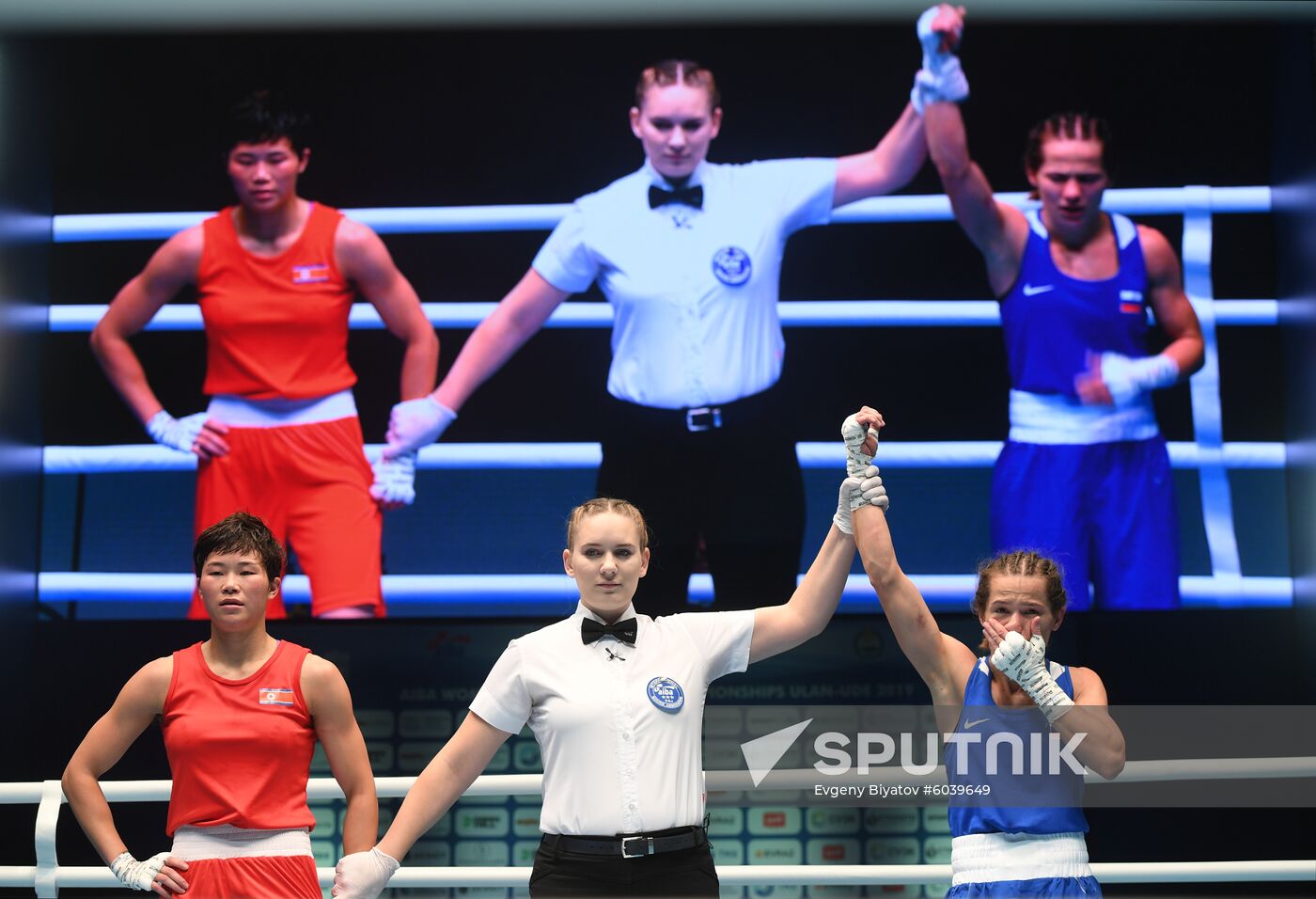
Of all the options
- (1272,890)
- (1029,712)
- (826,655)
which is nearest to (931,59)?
(826,655)

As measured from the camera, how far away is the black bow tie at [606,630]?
2643 millimetres

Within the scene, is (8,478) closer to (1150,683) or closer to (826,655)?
(826,655)

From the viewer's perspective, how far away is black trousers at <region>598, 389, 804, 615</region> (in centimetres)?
479

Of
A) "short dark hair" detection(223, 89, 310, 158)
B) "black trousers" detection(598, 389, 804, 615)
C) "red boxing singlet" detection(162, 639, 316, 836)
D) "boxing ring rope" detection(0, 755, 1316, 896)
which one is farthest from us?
"short dark hair" detection(223, 89, 310, 158)

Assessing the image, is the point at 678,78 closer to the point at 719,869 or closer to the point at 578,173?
the point at 578,173

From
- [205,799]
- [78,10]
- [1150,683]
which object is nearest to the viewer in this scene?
[78,10]

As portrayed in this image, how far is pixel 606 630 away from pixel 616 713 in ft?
0.56

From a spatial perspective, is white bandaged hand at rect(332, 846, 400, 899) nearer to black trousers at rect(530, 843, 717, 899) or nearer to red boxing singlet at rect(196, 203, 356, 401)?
black trousers at rect(530, 843, 717, 899)

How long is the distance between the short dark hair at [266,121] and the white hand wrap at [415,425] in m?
1.06

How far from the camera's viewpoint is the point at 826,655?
189 inches

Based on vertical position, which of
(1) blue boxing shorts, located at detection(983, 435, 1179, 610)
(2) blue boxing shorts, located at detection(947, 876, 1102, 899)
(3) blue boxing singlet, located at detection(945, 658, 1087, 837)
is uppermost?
(1) blue boxing shorts, located at detection(983, 435, 1179, 610)

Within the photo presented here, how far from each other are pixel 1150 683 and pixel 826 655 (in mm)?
1137

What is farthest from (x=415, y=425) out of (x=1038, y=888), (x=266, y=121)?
(x=1038, y=888)

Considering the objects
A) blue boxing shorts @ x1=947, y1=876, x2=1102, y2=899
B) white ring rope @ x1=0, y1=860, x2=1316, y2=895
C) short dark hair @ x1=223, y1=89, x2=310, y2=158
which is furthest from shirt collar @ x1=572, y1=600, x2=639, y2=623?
short dark hair @ x1=223, y1=89, x2=310, y2=158
